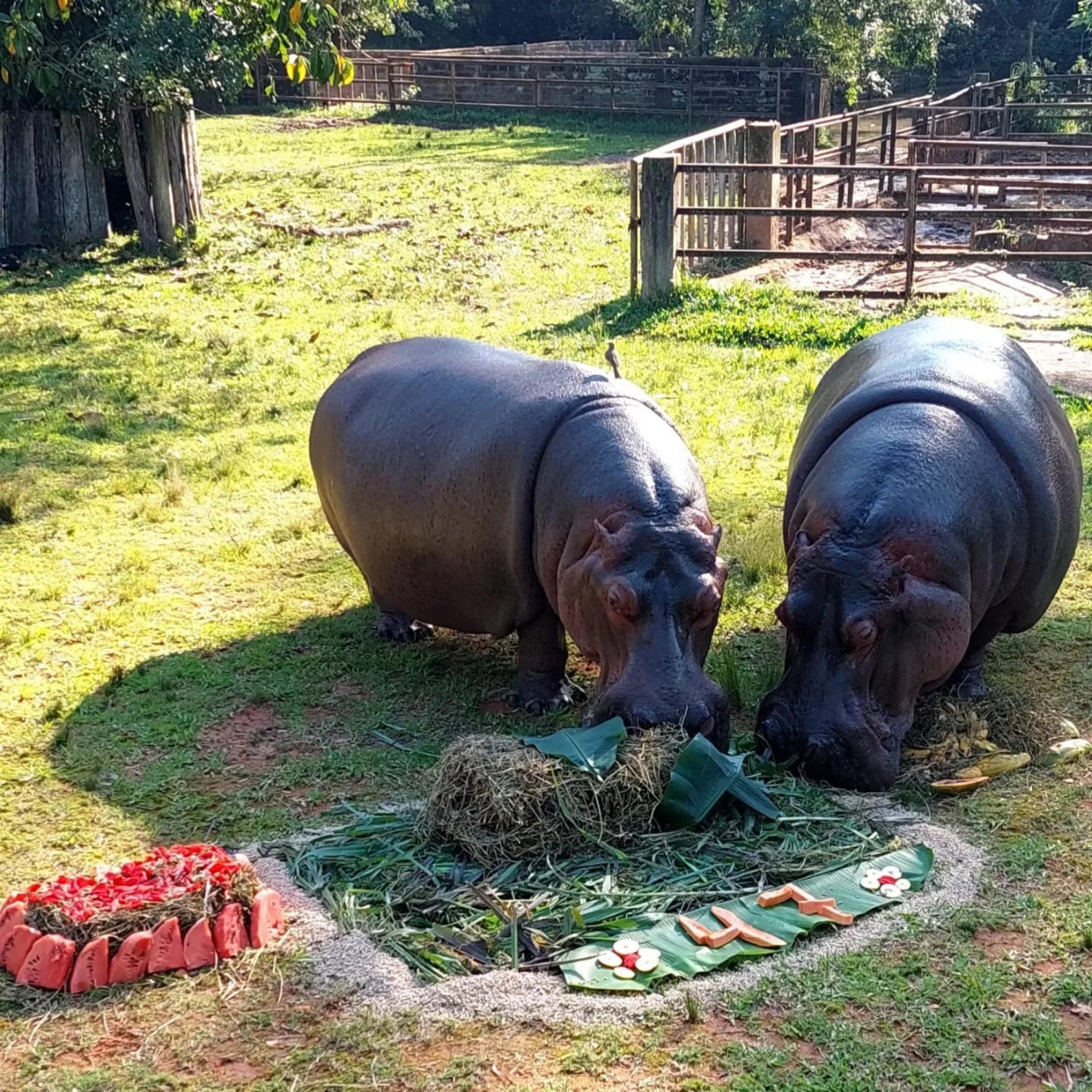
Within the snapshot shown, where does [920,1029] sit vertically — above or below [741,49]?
below

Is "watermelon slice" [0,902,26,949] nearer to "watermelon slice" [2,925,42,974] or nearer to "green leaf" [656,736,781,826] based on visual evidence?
"watermelon slice" [2,925,42,974]

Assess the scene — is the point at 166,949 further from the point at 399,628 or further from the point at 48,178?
the point at 48,178

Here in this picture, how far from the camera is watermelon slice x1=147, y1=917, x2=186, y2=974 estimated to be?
3.29 metres

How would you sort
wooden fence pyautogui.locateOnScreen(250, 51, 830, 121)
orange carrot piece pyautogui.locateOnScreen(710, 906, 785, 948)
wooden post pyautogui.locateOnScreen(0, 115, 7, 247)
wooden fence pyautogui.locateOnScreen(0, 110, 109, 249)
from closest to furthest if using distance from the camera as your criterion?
1. orange carrot piece pyautogui.locateOnScreen(710, 906, 785, 948)
2. wooden post pyautogui.locateOnScreen(0, 115, 7, 247)
3. wooden fence pyautogui.locateOnScreen(0, 110, 109, 249)
4. wooden fence pyautogui.locateOnScreen(250, 51, 830, 121)

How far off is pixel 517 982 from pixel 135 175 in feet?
36.9

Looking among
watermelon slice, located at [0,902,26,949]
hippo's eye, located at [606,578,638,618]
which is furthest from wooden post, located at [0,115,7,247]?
watermelon slice, located at [0,902,26,949]

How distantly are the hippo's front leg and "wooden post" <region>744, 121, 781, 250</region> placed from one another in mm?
9284

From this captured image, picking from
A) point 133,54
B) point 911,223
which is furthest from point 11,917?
point 133,54

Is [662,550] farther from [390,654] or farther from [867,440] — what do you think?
[390,654]

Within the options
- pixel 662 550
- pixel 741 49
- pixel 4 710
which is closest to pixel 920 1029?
pixel 662 550

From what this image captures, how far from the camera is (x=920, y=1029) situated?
3.07 meters

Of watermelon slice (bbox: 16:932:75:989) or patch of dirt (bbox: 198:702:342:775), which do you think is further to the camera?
patch of dirt (bbox: 198:702:342:775)

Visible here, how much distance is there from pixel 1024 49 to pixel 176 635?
114 feet

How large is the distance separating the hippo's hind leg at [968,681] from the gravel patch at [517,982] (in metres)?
1.23
